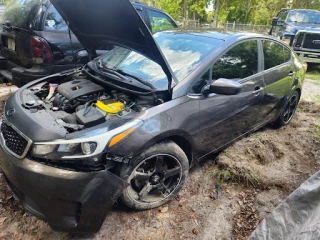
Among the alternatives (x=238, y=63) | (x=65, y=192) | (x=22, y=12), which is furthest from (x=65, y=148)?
(x=22, y=12)

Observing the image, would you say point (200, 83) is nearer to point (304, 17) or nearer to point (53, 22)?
point (53, 22)

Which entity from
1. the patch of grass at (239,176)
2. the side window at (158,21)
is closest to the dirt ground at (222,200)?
the patch of grass at (239,176)

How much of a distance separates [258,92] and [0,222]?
3.03 meters

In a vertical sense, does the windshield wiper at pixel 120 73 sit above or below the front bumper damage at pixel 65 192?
above

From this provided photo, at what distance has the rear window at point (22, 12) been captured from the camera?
3.90m

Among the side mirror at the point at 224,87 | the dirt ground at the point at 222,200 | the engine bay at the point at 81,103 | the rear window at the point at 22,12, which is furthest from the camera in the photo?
the rear window at the point at 22,12

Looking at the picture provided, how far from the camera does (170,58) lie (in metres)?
2.70

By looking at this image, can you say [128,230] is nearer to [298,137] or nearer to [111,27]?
[111,27]

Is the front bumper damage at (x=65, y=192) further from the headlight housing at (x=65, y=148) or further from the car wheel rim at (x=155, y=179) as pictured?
the car wheel rim at (x=155, y=179)

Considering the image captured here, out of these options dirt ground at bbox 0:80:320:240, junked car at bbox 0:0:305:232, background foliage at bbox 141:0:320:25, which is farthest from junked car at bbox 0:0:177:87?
background foliage at bbox 141:0:320:25

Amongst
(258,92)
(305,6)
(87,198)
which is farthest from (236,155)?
(305,6)

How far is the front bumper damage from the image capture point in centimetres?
176

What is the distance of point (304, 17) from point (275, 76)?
8054 mm

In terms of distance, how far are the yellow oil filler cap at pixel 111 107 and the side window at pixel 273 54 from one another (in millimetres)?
2081
